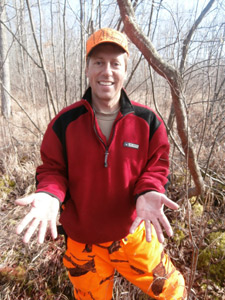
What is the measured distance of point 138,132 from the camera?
1.32m

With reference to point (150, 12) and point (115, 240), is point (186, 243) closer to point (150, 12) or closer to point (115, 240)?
point (115, 240)

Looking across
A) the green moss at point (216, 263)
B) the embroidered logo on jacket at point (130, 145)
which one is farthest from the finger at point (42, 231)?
the green moss at point (216, 263)

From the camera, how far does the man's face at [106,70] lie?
4.10 feet

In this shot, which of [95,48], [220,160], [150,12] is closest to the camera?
[95,48]

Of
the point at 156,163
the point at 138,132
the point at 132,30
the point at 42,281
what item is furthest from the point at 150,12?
the point at 42,281

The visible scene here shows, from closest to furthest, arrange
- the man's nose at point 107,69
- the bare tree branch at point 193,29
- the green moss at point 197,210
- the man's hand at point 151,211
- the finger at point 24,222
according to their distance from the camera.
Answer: the finger at point 24,222 < the man's hand at point 151,211 < the man's nose at point 107,69 < the bare tree branch at point 193,29 < the green moss at point 197,210

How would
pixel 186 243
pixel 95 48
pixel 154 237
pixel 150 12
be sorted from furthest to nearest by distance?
pixel 150 12 < pixel 186 243 < pixel 154 237 < pixel 95 48

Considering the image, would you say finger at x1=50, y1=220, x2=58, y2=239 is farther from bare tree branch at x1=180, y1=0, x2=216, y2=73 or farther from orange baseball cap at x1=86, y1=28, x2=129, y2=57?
bare tree branch at x1=180, y1=0, x2=216, y2=73

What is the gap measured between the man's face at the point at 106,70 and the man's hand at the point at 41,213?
0.77 meters

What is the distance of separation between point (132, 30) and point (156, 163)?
105cm

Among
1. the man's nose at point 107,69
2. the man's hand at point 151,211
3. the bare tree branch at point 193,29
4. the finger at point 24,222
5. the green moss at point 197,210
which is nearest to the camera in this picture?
the finger at point 24,222

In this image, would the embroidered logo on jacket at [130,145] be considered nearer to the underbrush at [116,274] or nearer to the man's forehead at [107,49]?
the man's forehead at [107,49]

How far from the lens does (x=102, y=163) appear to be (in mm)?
1264

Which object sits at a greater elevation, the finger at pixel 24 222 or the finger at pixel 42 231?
the finger at pixel 24 222
